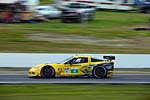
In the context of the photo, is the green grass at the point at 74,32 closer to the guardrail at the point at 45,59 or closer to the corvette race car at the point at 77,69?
the guardrail at the point at 45,59

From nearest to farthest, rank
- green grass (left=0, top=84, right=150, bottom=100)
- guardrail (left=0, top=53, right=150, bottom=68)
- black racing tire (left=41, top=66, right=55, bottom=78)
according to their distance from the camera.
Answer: green grass (left=0, top=84, right=150, bottom=100), black racing tire (left=41, top=66, right=55, bottom=78), guardrail (left=0, top=53, right=150, bottom=68)

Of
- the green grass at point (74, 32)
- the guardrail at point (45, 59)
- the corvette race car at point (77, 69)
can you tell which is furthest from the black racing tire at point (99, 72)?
the green grass at point (74, 32)

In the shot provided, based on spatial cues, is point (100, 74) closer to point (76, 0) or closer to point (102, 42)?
point (102, 42)

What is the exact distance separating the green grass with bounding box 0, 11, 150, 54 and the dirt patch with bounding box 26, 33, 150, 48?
0.29 meters

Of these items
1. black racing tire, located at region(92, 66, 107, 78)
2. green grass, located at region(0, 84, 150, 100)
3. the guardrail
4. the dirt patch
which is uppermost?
the dirt patch

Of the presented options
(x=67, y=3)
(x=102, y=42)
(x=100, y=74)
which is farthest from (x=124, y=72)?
(x=67, y=3)

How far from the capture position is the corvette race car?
65.3 ft

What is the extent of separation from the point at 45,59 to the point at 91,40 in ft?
29.6

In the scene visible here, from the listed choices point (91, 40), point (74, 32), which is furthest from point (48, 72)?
Result: point (74, 32)

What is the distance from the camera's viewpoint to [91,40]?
108ft

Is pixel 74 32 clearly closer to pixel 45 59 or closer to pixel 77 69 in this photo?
pixel 45 59

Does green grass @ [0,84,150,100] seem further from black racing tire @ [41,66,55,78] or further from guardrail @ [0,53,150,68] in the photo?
guardrail @ [0,53,150,68]

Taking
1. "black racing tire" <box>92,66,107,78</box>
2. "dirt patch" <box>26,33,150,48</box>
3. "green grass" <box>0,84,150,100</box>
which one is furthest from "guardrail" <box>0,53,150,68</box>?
"dirt patch" <box>26,33,150,48</box>

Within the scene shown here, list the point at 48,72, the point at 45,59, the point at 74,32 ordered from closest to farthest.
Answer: the point at 48,72, the point at 45,59, the point at 74,32
